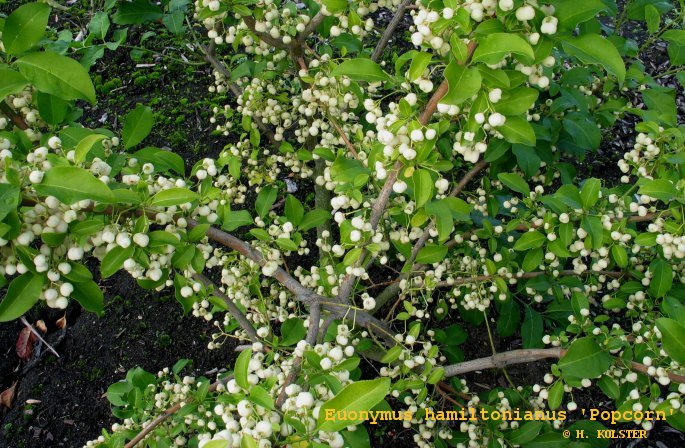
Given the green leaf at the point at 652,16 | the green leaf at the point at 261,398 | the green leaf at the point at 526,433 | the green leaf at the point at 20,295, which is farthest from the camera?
the green leaf at the point at 652,16

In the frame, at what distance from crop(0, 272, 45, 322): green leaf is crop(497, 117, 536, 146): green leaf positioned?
54.1 inches

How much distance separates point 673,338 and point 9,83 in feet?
6.14

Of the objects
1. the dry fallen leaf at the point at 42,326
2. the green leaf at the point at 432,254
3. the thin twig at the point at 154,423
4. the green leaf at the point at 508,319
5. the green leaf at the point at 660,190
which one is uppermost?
the green leaf at the point at 660,190

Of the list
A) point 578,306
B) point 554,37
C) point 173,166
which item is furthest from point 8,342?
point 554,37

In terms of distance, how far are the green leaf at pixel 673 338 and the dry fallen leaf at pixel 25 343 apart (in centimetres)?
346

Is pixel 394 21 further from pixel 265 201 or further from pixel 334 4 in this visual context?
pixel 265 201

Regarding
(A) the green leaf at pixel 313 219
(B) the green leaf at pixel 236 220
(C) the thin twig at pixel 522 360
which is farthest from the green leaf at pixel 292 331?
(C) the thin twig at pixel 522 360

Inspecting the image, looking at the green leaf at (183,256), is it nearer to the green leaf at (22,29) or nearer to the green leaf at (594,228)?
the green leaf at (22,29)

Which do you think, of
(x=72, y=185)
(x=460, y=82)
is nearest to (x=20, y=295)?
(x=72, y=185)

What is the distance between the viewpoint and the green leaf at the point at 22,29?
54.7 inches

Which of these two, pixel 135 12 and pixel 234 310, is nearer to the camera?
pixel 234 310

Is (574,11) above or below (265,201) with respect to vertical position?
above

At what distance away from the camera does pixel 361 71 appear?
1.63 meters

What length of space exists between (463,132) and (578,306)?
856 millimetres
